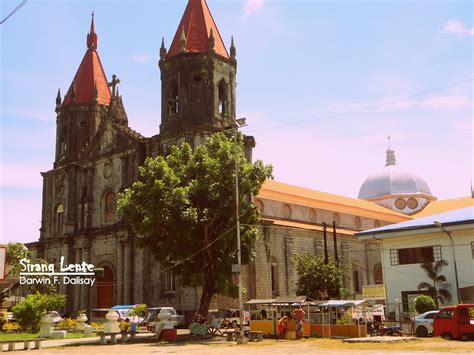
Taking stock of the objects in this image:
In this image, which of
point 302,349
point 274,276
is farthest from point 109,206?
point 302,349

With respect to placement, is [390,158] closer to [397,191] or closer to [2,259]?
[397,191]

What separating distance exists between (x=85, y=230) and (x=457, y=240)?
27221 mm

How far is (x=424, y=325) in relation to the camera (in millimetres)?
24984

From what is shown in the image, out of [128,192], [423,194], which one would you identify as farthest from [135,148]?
[423,194]

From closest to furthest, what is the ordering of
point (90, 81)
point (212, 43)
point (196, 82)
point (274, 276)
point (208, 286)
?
point (208, 286) < point (196, 82) < point (212, 43) < point (274, 276) < point (90, 81)

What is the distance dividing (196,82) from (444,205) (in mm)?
38940

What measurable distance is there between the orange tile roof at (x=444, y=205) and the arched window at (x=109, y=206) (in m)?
37.4

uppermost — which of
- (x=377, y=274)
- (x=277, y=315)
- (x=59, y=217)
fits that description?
(x=59, y=217)

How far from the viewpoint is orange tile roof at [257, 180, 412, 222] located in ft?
153

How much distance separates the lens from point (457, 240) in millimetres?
31438

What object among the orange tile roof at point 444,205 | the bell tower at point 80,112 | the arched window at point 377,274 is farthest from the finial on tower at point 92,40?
the orange tile roof at point 444,205

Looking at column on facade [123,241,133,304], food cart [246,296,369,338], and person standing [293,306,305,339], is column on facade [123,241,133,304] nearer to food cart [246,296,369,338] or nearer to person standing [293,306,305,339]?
food cart [246,296,369,338]

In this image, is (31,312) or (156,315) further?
(156,315)

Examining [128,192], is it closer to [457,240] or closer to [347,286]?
[457,240]
